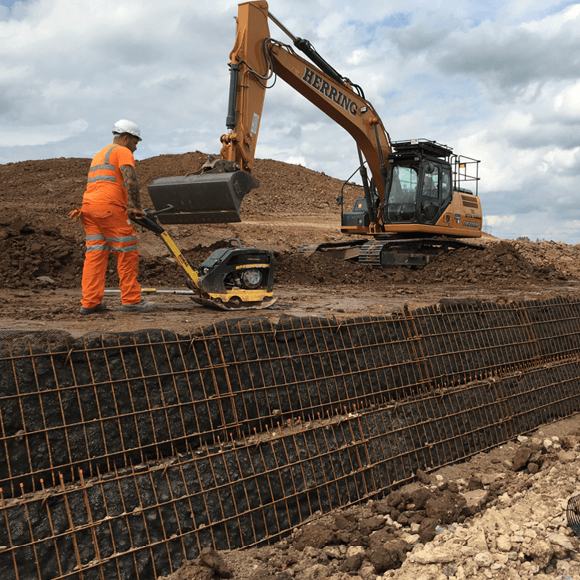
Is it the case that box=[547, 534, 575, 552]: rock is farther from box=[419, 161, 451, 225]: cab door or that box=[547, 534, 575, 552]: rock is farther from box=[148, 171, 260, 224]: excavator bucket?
box=[419, 161, 451, 225]: cab door

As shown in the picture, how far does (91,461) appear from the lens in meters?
3.41

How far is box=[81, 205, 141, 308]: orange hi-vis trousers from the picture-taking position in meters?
5.75

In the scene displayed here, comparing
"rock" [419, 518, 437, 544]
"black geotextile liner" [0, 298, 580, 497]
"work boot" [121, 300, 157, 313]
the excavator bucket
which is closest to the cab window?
the excavator bucket

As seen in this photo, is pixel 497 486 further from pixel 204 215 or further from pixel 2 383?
pixel 204 215

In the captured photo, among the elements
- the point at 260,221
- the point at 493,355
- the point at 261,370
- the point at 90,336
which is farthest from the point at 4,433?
the point at 260,221

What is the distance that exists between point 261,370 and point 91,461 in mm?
1446

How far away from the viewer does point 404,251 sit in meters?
13.8

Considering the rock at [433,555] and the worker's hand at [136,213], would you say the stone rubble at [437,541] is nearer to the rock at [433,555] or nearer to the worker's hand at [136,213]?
the rock at [433,555]

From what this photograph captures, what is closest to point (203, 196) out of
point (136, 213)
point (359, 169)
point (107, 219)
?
point (136, 213)

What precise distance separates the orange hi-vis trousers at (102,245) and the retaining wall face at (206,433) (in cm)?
222

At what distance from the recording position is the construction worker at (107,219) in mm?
5758

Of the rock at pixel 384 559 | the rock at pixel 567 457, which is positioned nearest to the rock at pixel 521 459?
the rock at pixel 567 457

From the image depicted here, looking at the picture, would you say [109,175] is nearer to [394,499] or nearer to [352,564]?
[394,499]

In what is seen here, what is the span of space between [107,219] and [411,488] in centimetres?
408
